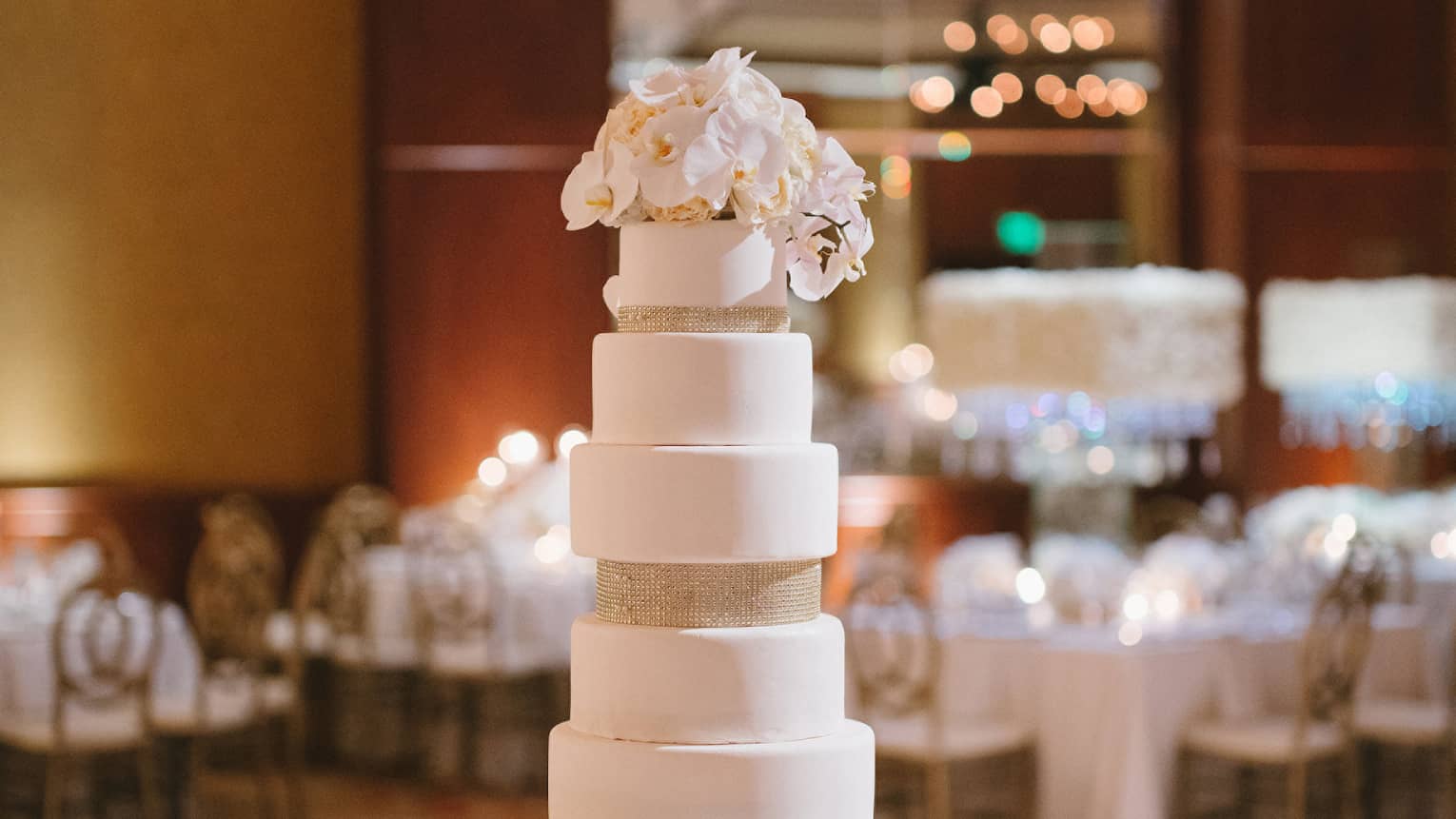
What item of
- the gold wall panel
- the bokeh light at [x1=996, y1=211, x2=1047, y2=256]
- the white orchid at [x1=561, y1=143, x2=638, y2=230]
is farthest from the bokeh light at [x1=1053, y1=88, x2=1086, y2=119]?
the white orchid at [x1=561, y1=143, x2=638, y2=230]

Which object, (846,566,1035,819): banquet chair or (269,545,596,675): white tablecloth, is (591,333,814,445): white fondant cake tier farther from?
(269,545,596,675): white tablecloth

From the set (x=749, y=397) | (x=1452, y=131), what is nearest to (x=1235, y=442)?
(x=1452, y=131)

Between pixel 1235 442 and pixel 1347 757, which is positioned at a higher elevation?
pixel 1235 442

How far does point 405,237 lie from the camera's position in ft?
31.3

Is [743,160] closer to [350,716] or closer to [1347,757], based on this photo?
[1347,757]

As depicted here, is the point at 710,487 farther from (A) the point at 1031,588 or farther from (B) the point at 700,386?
(A) the point at 1031,588

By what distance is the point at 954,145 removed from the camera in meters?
10.5

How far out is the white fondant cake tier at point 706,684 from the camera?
282cm

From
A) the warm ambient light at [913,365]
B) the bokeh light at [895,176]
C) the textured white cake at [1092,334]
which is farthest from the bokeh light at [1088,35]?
the textured white cake at [1092,334]

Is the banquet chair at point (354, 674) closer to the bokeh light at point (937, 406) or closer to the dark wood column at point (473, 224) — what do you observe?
the dark wood column at point (473, 224)

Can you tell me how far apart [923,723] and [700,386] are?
10.7ft

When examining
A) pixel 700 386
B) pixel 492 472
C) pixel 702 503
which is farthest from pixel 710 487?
pixel 492 472

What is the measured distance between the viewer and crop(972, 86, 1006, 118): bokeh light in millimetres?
11414

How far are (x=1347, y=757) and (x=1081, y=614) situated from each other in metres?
0.94
